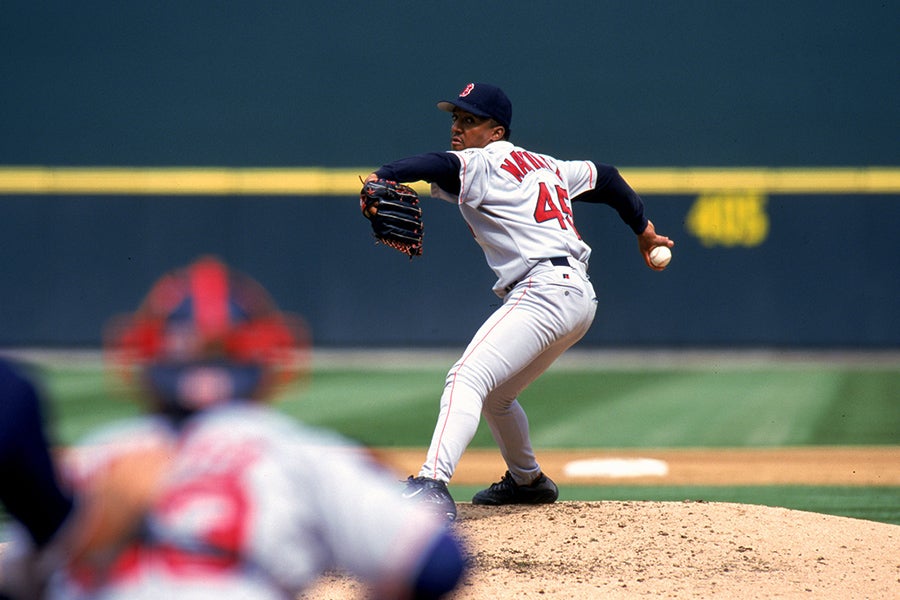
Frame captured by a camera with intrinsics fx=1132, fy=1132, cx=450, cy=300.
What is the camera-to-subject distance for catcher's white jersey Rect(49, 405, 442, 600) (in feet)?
4.19

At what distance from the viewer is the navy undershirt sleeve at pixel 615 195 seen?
450 cm

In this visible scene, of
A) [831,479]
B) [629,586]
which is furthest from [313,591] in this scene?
[831,479]

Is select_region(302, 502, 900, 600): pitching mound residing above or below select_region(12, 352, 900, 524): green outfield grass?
above

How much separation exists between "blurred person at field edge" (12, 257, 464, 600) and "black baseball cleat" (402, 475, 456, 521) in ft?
7.13

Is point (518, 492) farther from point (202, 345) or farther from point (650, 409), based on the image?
point (650, 409)

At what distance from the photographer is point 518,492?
4.50 meters

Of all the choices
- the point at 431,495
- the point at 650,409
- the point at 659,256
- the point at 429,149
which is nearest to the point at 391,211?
the point at 431,495

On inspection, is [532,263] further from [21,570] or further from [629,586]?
[21,570]

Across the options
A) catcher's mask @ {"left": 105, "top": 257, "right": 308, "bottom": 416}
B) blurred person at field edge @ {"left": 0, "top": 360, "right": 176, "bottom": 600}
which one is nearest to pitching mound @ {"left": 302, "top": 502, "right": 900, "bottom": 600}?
blurred person at field edge @ {"left": 0, "top": 360, "right": 176, "bottom": 600}

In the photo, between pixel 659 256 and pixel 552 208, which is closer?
pixel 552 208

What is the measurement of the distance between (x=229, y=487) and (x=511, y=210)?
289 centimetres

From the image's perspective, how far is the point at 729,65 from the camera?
12469mm

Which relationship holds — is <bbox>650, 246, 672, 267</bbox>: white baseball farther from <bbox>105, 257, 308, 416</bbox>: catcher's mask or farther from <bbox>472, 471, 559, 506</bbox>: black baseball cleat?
<bbox>105, 257, 308, 416</bbox>: catcher's mask

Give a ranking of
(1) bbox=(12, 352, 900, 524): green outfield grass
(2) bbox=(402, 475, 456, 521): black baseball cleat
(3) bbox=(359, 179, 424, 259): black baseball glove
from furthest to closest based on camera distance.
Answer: (1) bbox=(12, 352, 900, 524): green outfield grass → (3) bbox=(359, 179, 424, 259): black baseball glove → (2) bbox=(402, 475, 456, 521): black baseball cleat
